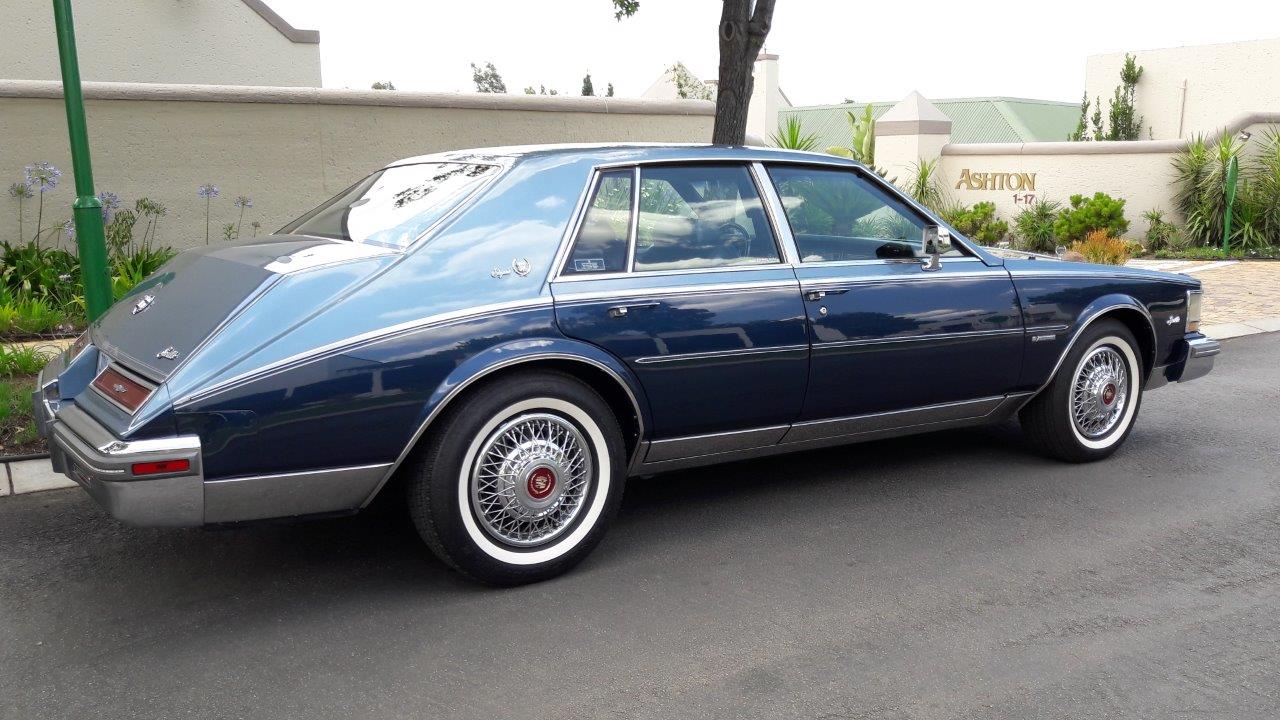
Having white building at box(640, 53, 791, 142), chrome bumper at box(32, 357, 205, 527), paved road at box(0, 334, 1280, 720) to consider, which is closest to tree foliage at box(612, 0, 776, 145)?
paved road at box(0, 334, 1280, 720)

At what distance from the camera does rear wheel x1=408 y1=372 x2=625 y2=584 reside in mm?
A: 3834

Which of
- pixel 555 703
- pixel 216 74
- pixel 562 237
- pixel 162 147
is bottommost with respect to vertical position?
pixel 555 703

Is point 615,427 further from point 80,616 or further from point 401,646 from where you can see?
point 80,616

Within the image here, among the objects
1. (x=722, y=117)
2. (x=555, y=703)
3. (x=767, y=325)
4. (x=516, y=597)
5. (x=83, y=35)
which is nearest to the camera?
(x=555, y=703)

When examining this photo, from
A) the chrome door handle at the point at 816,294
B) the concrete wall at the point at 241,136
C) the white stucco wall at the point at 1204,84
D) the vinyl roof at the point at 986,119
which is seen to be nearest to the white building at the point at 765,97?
the vinyl roof at the point at 986,119

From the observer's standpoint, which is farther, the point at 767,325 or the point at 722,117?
the point at 722,117

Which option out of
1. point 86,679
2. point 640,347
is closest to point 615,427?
point 640,347

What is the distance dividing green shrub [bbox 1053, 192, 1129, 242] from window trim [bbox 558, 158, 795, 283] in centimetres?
1281

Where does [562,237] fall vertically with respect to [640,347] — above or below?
above

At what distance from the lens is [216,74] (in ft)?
48.3

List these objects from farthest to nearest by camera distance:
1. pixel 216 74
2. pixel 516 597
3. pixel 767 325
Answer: pixel 216 74
pixel 767 325
pixel 516 597

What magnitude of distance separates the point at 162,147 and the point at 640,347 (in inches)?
281

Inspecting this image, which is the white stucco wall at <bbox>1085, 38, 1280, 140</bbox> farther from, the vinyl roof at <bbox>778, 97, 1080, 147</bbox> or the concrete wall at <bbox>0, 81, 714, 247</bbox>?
the concrete wall at <bbox>0, 81, 714, 247</bbox>

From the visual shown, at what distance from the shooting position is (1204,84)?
28.2 m
